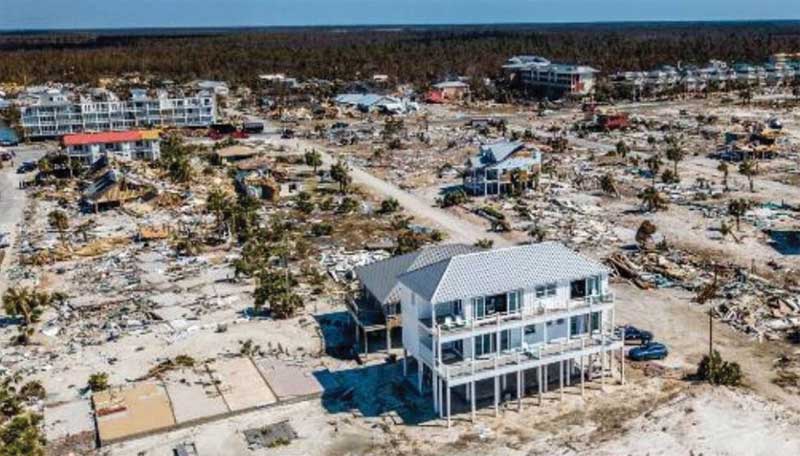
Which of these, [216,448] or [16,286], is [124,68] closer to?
[16,286]

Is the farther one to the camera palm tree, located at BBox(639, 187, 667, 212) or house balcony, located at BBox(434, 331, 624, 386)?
palm tree, located at BBox(639, 187, 667, 212)

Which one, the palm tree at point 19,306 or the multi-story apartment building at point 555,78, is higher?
the multi-story apartment building at point 555,78

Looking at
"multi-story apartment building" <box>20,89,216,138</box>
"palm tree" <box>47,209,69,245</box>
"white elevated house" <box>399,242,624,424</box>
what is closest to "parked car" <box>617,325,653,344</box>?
"white elevated house" <box>399,242,624,424</box>

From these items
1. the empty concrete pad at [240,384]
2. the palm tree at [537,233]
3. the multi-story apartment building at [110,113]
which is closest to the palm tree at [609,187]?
the palm tree at [537,233]

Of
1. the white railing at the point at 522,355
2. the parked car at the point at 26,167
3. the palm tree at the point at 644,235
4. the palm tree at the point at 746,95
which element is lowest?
the palm tree at the point at 644,235

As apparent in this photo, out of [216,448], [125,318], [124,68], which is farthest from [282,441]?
[124,68]

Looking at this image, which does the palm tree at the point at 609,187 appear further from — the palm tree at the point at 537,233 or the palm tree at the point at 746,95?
the palm tree at the point at 746,95

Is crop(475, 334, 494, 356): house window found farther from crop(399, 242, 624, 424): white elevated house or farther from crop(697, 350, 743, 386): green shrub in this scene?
crop(697, 350, 743, 386): green shrub
